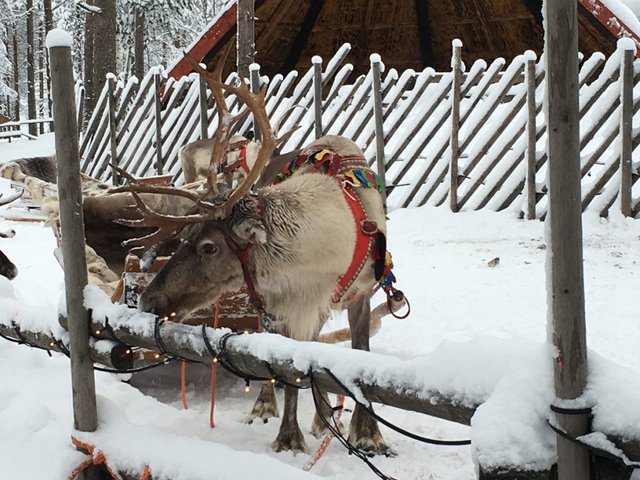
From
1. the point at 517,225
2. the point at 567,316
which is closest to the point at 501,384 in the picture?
the point at 567,316

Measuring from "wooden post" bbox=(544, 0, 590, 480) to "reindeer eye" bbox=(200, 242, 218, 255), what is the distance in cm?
184

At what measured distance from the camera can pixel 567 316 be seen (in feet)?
5.26

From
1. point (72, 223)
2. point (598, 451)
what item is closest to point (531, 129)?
point (72, 223)

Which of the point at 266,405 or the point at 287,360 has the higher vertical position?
the point at 287,360

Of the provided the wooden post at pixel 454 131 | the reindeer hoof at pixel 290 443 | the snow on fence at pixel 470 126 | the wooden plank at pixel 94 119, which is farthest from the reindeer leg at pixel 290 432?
the wooden plank at pixel 94 119

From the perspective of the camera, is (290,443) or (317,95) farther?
(317,95)

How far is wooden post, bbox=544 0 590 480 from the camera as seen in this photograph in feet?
5.12

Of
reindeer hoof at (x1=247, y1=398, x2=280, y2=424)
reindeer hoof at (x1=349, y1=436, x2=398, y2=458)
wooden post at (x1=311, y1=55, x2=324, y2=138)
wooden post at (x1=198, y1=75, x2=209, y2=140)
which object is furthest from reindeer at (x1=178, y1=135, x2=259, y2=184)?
wooden post at (x1=198, y1=75, x2=209, y2=140)

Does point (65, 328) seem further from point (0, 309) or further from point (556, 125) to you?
point (556, 125)

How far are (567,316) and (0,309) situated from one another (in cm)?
342

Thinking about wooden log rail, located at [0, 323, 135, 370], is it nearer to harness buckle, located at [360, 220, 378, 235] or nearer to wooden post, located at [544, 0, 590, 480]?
harness buckle, located at [360, 220, 378, 235]

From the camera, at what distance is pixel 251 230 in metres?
3.11

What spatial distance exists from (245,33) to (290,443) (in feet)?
22.5

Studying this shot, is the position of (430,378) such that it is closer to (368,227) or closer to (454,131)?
(368,227)
